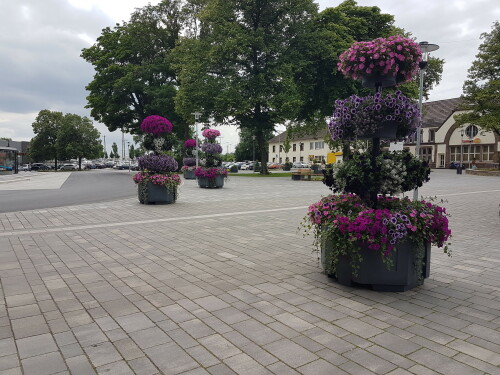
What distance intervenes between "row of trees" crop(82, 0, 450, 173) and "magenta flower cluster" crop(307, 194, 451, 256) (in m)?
25.4

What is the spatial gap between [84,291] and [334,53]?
31.0m

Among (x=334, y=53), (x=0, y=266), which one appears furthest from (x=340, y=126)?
(x=334, y=53)

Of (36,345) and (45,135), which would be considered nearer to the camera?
(36,345)

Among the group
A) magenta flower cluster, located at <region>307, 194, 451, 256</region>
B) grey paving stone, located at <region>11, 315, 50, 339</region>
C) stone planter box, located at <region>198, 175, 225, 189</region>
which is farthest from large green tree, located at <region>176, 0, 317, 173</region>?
grey paving stone, located at <region>11, 315, 50, 339</region>

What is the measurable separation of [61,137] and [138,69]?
34.9 m

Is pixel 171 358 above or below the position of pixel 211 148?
below

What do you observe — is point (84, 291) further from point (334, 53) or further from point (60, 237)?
point (334, 53)

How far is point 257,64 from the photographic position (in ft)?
108

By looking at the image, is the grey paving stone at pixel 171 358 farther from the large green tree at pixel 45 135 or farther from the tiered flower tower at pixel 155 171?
the large green tree at pixel 45 135

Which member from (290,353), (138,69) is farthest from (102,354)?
(138,69)

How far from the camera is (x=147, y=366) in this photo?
2.96 metres

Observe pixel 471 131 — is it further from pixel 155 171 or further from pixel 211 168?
pixel 155 171

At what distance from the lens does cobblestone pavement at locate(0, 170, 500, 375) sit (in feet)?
10.0

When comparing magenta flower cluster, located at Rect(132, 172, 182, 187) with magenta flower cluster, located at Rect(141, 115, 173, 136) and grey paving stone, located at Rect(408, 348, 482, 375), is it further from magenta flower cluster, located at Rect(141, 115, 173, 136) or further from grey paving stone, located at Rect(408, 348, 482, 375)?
grey paving stone, located at Rect(408, 348, 482, 375)
